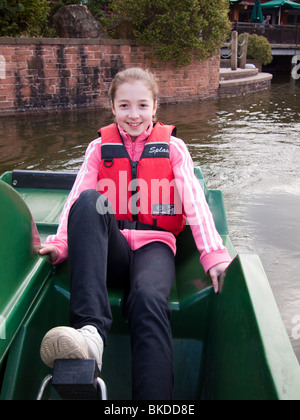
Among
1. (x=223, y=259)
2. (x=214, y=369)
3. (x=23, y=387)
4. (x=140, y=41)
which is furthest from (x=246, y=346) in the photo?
(x=140, y=41)

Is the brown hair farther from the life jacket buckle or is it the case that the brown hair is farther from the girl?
the life jacket buckle

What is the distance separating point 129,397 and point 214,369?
35 centimetres

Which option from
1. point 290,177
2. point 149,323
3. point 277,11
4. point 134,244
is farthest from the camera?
point 277,11

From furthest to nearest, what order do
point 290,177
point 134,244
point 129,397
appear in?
1. point 290,177
2. point 134,244
3. point 129,397

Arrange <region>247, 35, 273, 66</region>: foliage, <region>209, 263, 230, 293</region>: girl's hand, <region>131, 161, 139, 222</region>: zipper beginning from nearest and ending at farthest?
<region>209, 263, 230, 293</region>: girl's hand, <region>131, 161, 139, 222</region>: zipper, <region>247, 35, 273, 66</region>: foliage

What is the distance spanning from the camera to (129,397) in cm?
134

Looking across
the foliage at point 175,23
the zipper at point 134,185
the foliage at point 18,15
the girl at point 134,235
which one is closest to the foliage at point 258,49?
the foliage at point 175,23

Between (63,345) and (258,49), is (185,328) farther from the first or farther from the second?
(258,49)

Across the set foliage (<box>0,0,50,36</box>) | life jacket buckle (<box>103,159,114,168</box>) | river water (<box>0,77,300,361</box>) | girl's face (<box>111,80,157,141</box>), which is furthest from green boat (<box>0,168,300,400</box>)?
foliage (<box>0,0,50,36</box>)

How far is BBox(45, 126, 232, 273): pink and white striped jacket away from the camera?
55.1 inches

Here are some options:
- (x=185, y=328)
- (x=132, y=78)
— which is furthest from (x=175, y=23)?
(x=185, y=328)

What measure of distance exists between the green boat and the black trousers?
14cm
